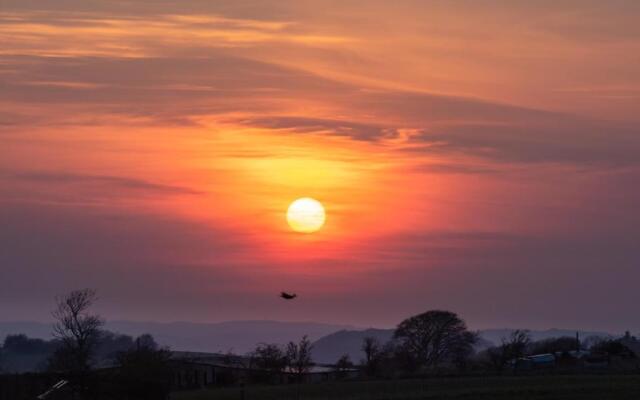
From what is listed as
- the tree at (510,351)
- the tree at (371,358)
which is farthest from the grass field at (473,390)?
the tree at (510,351)

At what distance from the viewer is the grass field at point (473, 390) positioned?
251 feet

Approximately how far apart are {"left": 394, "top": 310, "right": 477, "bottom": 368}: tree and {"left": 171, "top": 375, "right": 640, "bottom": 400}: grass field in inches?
3295

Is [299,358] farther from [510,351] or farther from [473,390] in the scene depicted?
[473,390]

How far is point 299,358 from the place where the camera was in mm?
149625

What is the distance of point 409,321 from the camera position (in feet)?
649

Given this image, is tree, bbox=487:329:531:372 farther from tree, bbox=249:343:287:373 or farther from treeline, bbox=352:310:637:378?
tree, bbox=249:343:287:373

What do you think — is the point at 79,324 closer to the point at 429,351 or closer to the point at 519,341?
the point at 519,341

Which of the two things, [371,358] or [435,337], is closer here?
[371,358]

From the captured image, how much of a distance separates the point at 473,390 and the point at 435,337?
110m

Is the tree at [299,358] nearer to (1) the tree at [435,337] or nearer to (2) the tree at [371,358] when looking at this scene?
(2) the tree at [371,358]

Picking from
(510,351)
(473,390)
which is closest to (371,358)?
(510,351)

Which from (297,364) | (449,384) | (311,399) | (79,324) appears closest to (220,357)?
(297,364)

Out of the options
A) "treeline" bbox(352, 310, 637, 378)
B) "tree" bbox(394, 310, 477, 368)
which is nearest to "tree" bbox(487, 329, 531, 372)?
"treeline" bbox(352, 310, 637, 378)

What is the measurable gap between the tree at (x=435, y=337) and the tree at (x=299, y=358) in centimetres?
3141
